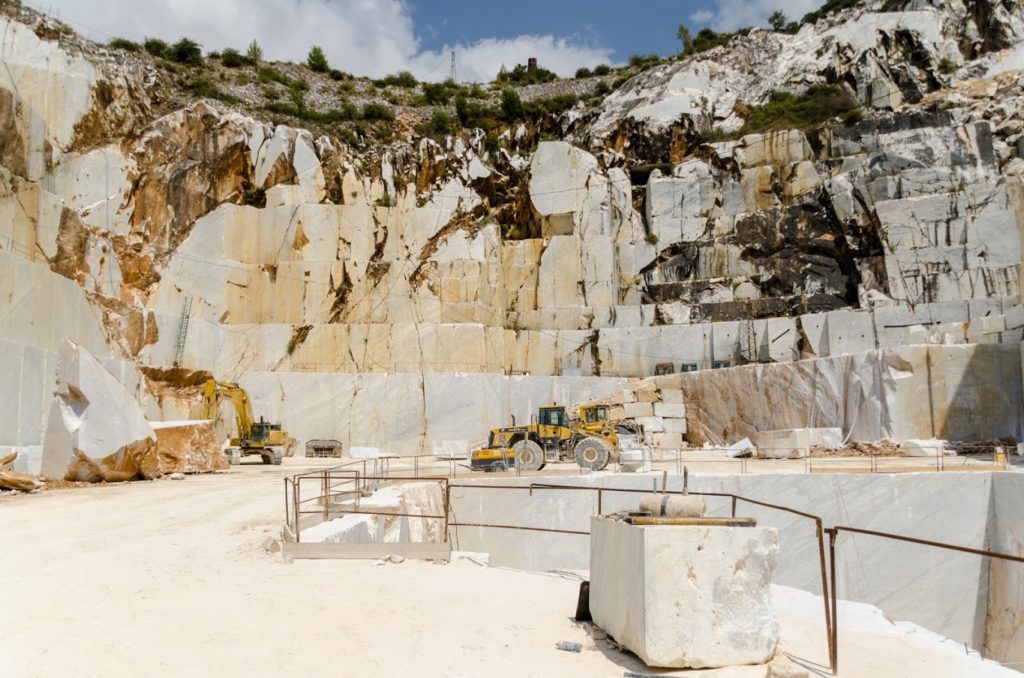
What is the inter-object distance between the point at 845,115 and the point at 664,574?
40.5 metres

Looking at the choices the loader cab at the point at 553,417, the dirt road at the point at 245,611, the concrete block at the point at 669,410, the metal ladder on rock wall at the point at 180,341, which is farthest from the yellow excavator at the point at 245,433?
the dirt road at the point at 245,611

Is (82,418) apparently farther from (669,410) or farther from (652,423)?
(669,410)

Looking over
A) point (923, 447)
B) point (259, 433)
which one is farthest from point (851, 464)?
point (259, 433)

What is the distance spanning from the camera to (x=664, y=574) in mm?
5371

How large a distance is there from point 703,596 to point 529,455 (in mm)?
15466

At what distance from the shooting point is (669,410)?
30656 mm

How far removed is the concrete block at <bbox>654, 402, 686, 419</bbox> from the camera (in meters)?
30.6

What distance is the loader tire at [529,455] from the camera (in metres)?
20.6

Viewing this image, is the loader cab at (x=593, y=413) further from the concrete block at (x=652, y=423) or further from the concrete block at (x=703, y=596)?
the concrete block at (x=703, y=596)

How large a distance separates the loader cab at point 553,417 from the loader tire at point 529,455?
1.80 metres

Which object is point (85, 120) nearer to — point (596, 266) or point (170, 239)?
point (170, 239)

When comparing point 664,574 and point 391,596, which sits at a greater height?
point 664,574

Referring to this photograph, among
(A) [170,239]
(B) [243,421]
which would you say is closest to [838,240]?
(B) [243,421]

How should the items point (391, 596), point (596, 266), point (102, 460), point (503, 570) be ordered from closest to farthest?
point (391, 596)
point (503, 570)
point (102, 460)
point (596, 266)
